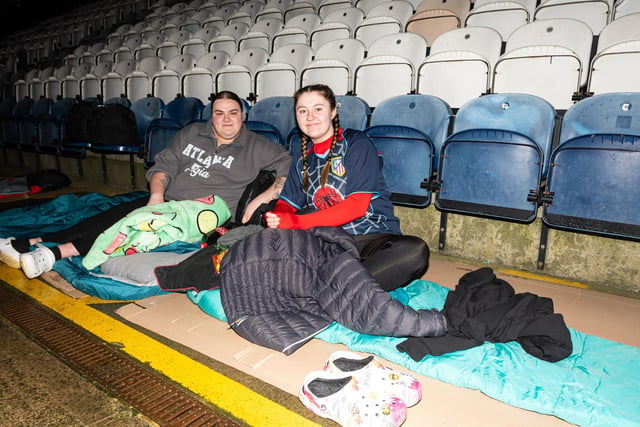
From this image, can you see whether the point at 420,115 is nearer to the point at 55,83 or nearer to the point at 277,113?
the point at 277,113

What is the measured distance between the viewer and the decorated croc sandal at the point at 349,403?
1.19 meters

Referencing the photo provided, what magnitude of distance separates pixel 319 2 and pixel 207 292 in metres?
4.93

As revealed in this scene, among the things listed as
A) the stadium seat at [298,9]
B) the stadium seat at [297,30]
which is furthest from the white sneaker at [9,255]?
the stadium seat at [298,9]

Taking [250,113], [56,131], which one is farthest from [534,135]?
[56,131]

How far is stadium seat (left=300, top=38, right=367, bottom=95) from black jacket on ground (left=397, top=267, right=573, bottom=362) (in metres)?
2.41

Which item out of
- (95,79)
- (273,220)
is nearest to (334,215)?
(273,220)

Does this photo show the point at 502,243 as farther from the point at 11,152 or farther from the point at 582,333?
the point at 11,152

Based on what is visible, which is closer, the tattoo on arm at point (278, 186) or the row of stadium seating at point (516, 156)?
the row of stadium seating at point (516, 156)

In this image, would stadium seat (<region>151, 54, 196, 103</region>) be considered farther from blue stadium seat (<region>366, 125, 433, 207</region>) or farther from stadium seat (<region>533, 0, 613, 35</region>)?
stadium seat (<region>533, 0, 613, 35</region>)

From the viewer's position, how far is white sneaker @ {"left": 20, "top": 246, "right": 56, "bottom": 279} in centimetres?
228

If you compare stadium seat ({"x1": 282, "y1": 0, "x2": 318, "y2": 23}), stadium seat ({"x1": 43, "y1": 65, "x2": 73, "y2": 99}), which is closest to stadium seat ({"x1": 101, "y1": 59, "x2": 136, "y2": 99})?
stadium seat ({"x1": 43, "y1": 65, "x2": 73, "y2": 99})

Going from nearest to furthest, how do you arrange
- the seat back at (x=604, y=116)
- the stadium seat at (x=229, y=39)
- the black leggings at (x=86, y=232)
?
1. the seat back at (x=604, y=116)
2. the black leggings at (x=86, y=232)
3. the stadium seat at (x=229, y=39)

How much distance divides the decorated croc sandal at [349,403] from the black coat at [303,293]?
0.98ft

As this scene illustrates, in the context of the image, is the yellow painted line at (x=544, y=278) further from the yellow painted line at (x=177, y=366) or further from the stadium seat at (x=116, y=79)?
the stadium seat at (x=116, y=79)
